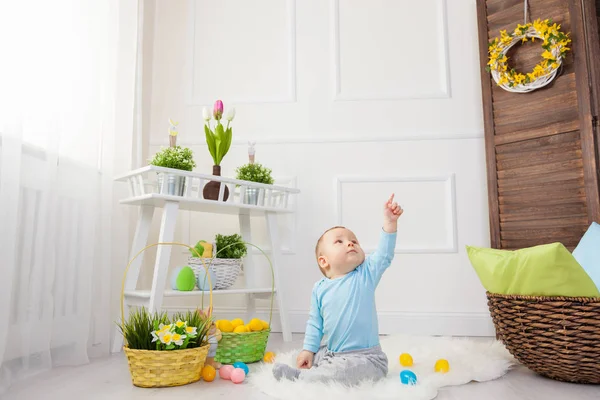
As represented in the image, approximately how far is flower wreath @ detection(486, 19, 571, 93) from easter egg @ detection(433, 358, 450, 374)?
1.33 meters

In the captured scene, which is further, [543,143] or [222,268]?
[543,143]

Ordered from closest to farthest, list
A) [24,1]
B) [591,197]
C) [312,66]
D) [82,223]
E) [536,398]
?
1. [536,398]
2. [24,1]
3. [82,223]
4. [591,197]
5. [312,66]

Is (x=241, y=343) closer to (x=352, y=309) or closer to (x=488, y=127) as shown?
(x=352, y=309)

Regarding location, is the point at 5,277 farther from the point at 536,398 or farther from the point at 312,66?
the point at 312,66

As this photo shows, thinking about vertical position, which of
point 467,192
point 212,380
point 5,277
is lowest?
point 212,380

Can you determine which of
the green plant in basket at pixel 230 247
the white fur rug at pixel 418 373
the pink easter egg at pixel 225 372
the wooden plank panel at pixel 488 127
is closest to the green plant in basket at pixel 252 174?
the green plant in basket at pixel 230 247

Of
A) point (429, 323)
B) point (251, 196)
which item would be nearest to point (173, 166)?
point (251, 196)

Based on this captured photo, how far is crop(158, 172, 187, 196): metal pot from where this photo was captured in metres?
1.78

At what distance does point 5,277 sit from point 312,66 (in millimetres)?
1814

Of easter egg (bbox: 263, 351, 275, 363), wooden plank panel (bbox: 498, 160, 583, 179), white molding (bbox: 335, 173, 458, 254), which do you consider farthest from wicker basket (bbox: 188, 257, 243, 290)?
wooden plank panel (bbox: 498, 160, 583, 179)

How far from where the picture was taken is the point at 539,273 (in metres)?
1.24

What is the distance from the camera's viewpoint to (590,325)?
3.92 ft

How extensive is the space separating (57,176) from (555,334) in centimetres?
156

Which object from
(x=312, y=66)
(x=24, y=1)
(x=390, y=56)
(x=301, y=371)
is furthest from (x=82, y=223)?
(x=390, y=56)
